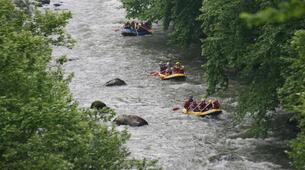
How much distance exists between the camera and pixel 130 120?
90.0ft

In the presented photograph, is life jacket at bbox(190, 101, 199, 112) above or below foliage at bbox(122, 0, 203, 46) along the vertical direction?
below

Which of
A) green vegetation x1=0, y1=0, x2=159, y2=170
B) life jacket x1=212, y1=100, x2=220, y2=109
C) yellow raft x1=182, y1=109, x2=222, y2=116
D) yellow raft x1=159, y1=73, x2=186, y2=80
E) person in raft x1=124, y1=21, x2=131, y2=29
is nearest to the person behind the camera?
green vegetation x1=0, y1=0, x2=159, y2=170

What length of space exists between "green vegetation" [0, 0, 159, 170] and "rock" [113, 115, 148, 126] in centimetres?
1211

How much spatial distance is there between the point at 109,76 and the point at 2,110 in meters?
26.2

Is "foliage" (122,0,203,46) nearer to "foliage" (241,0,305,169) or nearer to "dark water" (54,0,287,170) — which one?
"dark water" (54,0,287,170)

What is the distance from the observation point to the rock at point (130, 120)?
27.2m

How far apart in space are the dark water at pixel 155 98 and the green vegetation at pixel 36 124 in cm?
867

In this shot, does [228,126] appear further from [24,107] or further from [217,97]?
[24,107]

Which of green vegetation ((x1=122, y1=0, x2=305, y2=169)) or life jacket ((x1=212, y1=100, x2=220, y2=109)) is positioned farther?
life jacket ((x1=212, y1=100, x2=220, y2=109))

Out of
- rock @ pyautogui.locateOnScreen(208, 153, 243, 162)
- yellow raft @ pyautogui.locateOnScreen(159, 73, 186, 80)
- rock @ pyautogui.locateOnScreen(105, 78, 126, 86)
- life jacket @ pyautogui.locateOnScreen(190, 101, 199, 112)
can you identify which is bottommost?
rock @ pyautogui.locateOnScreen(208, 153, 243, 162)

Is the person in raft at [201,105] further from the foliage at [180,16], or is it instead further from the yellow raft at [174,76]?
the foliage at [180,16]

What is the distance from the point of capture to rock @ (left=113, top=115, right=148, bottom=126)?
2722 cm

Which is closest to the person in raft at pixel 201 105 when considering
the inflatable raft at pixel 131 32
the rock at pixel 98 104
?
the rock at pixel 98 104

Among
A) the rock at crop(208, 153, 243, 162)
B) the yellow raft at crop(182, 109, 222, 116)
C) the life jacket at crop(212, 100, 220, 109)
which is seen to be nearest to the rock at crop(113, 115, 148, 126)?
the yellow raft at crop(182, 109, 222, 116)
